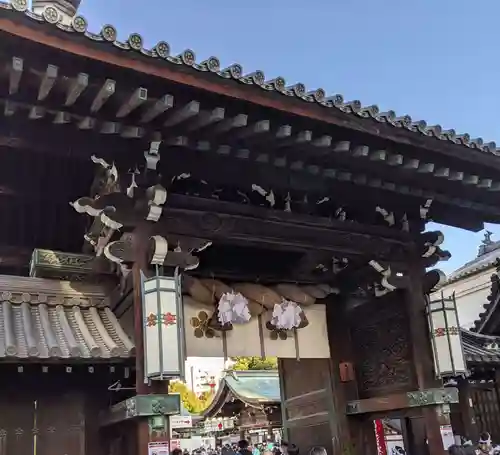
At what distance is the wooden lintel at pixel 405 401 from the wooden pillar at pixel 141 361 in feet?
9.99

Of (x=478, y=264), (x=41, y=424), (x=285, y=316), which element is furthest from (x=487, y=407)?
(x=478, y=264)

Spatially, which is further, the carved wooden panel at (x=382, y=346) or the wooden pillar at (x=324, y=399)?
the wooden pillar at (x=324, y=399)

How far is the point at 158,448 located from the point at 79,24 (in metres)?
3.48

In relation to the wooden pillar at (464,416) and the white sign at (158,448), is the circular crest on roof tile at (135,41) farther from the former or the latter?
the wooden pillar at (464,416)

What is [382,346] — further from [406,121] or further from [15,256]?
[15,256]

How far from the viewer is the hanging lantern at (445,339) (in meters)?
6.65

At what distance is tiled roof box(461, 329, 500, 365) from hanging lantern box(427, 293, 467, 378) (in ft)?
8.57

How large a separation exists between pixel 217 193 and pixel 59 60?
7.81 ft

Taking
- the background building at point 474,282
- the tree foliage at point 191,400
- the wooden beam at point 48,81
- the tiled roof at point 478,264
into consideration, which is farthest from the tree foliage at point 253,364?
the wooden beam at point 48,81

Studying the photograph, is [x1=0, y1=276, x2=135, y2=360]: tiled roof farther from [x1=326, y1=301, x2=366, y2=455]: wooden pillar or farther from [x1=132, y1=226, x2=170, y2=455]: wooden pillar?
[x1=326, y1=301, x2=366, y2=455]: wooden pillar

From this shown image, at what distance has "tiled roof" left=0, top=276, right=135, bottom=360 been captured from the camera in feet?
17.3

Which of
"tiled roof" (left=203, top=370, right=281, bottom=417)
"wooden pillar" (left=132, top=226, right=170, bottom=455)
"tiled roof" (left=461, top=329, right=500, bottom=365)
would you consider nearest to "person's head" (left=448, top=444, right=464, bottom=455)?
→ "tiled roof" (left=461, top=329, right=500, bottom=365)

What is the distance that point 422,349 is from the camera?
6805mm

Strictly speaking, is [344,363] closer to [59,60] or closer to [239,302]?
[239,302]
